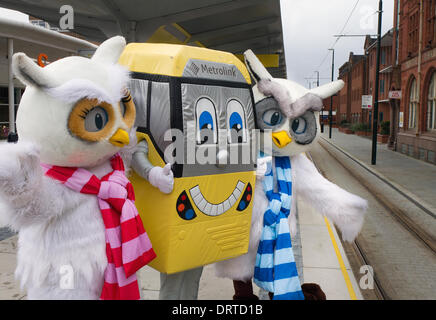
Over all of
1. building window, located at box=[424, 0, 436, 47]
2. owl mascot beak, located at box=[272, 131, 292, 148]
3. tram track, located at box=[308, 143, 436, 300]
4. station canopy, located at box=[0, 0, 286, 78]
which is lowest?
tram track, located at box=[308, 143, 436, 300]

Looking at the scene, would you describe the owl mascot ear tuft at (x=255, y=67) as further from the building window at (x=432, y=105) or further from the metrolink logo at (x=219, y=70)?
the building window at (x=432, y=105)

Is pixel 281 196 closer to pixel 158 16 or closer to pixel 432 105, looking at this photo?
pixel 158 16

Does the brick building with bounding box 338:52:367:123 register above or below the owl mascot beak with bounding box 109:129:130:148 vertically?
above

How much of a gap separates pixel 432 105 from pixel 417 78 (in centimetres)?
Result: 155

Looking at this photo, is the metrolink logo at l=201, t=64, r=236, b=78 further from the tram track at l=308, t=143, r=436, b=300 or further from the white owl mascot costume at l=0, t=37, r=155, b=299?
the tram track at l=308, t=143, r=436, b=300

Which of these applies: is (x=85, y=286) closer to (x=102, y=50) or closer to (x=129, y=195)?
(x=129, y=195)

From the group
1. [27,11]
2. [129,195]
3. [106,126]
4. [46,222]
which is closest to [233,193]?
[129,195]

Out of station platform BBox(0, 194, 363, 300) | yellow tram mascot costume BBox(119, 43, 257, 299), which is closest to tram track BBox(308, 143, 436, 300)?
station platform BBox(0, 194, 363, 300)

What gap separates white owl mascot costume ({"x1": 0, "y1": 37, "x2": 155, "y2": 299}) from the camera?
2.47m

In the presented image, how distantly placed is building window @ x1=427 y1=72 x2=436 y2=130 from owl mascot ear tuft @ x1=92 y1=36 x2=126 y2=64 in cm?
1789

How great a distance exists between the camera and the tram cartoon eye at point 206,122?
2982 mm

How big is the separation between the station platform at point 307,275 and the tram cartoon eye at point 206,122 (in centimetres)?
162

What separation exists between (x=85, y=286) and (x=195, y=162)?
112cm

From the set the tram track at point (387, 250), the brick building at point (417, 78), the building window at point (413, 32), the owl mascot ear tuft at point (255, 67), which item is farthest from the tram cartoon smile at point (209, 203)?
the building window at point (413, 32)
